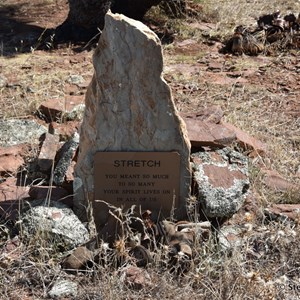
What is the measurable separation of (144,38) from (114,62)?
0.67 ft

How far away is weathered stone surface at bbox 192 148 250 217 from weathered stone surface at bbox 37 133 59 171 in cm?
92

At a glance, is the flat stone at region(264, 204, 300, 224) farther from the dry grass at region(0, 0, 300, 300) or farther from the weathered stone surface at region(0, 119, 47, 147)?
the weathered stone surface at region(0, 119, 47, 147)

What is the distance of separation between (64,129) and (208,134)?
1.26 m

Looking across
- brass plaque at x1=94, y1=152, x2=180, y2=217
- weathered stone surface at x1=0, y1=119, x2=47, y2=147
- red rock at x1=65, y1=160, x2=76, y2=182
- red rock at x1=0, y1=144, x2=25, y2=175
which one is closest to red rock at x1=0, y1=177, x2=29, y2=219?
red rock at x1=0, y1=144, x2=25, y2=175

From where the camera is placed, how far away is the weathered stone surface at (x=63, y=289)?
335 cm

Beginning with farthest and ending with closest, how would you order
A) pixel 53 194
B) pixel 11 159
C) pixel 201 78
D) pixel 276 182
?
pixel 201 78 < pixel 11 159 < pixel 276 182 < pixel 53 194

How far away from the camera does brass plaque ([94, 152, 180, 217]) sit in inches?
147

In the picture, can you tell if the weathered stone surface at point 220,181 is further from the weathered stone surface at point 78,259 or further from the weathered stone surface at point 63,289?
the weathered stone surface at point 63,289

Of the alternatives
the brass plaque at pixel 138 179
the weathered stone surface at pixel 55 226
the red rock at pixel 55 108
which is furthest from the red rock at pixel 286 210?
the red rock at pixel 55 108

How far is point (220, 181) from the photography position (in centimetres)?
388

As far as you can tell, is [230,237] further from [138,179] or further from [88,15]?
[88,15]

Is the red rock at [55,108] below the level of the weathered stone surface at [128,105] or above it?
below

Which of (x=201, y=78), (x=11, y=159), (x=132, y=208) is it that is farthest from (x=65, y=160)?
(x=201, y=78)

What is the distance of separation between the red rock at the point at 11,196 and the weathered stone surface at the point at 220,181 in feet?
3.25
